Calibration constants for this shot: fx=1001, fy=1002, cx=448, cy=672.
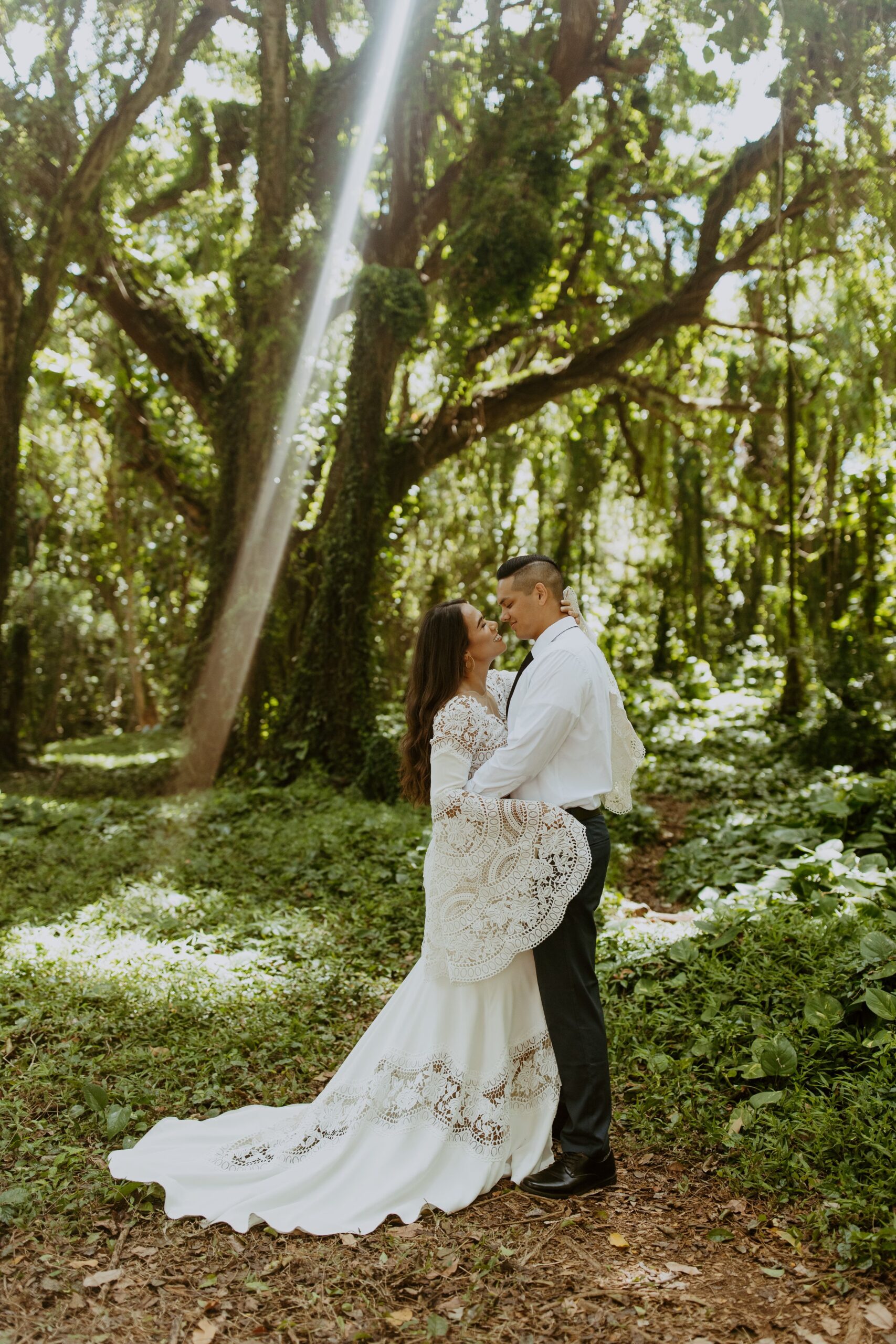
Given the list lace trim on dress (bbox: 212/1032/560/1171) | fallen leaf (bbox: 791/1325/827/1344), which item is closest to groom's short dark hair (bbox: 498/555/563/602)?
lace trim on dress (bbox: 212/1032/560/1171)

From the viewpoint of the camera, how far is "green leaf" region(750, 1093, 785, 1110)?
376 centimetres

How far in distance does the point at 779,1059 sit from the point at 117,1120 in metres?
2.56

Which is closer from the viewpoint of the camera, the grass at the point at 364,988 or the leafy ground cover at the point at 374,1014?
the leafy ground cover at the point at 374,1014

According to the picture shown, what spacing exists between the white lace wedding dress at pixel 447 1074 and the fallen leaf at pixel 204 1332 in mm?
486

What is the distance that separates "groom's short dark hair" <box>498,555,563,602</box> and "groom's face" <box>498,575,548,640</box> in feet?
0.05

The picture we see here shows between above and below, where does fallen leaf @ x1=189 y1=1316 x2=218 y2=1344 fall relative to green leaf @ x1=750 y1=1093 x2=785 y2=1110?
below

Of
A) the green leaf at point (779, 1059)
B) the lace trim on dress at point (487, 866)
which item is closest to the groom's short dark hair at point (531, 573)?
the lace trim on dress at point (487, 866)

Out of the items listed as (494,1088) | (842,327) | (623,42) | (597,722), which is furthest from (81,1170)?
(623,42)

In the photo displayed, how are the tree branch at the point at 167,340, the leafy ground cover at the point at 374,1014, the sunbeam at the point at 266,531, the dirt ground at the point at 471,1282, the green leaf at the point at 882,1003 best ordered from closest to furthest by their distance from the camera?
1. the dirt ground at the point at 471,1282
2. the leafy ground cover at the point at 374,1014
3. the green leaf at the point at 882,1003
4. the sunbeam at the point at 266,531
5. the tree branch at the point at 167,340

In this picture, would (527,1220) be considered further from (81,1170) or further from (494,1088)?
(81,1170)

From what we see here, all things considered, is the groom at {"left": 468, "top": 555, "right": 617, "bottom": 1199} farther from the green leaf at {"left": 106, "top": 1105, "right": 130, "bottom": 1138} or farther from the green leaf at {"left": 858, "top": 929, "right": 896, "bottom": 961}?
the green leaf at {"left": 106, "top": 1105, "right": 130, "bottom": 1138}

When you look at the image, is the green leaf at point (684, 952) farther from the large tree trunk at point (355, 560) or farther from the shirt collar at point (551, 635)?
the large tree trunk at point (355, 560)

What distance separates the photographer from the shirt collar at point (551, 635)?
11.9 feet

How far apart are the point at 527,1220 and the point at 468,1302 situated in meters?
0.48
